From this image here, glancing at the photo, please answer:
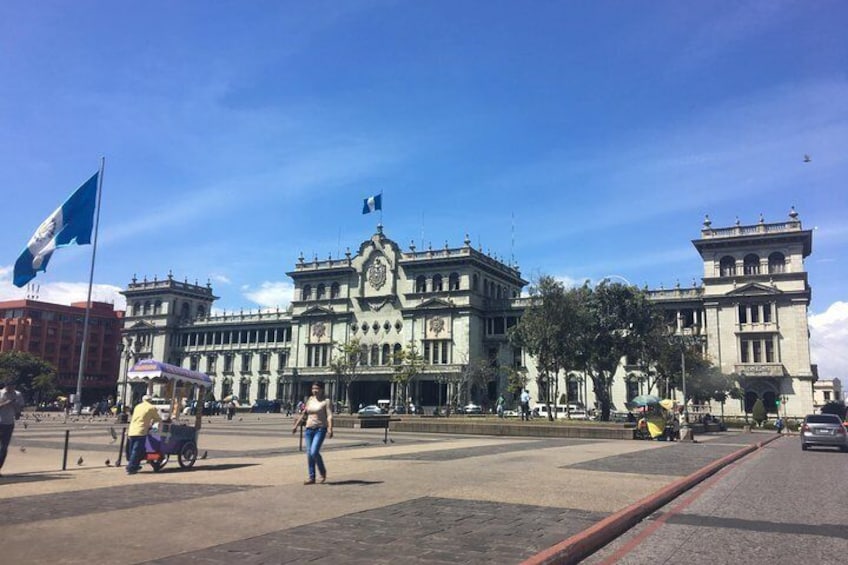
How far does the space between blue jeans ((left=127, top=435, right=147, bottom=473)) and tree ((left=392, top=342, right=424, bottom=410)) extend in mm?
54720

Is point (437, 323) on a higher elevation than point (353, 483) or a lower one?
higher

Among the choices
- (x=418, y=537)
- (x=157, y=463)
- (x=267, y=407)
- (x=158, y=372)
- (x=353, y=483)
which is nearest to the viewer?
(x=418, y=537)

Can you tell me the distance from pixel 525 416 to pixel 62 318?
102 meters

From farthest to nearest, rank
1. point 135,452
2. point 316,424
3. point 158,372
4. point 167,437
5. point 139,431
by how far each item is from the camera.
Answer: point 158,372 < point 167,437 < point 139,431 < point 135,452 < point 316,424

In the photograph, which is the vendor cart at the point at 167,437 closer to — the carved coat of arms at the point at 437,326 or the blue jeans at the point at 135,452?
the blue jeans at the point at 135,452

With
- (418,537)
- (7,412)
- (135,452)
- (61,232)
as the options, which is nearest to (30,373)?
(61,232)

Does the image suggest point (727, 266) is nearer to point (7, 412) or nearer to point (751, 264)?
point (751, 264)

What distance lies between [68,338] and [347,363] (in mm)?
65516

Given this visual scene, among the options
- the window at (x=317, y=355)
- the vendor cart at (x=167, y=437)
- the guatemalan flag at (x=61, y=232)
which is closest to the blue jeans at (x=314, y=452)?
the vendor cart at (x=167, y=437)

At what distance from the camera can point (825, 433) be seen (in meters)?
25.1

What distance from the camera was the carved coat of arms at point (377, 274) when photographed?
85.8m

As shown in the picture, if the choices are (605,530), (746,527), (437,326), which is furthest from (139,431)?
(437,326)

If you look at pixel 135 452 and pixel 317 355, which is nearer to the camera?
pixel 135 452

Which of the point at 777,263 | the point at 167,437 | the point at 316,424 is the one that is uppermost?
the point at 777,263
